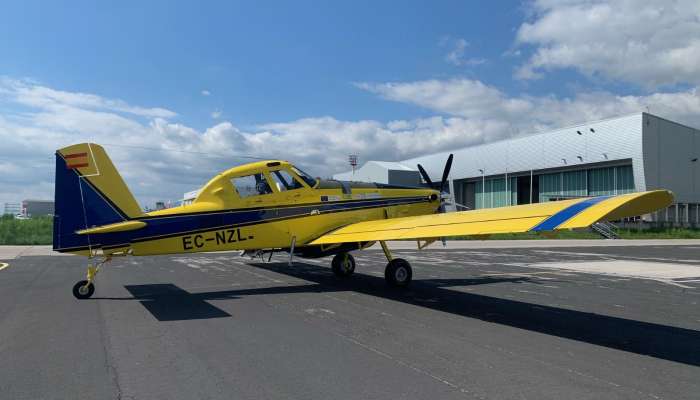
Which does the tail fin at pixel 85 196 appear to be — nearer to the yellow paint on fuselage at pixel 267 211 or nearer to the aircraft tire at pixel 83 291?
the yellow paint on fuselage at pixel 267 211

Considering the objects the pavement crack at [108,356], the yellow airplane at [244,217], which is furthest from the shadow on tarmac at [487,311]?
the yellow airplane at [244,217]

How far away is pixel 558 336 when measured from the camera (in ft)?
24.9

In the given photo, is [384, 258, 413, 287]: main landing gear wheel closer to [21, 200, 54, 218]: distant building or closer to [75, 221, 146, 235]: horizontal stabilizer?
[75, 221, 146, 235]: horizontal stabilizer

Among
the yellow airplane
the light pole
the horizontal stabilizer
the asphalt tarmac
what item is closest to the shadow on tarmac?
the asphalt tarmac

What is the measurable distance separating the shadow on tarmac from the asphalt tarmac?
0.04 meters

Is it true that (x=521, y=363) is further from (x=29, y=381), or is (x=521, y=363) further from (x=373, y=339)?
(x=29, y=381)

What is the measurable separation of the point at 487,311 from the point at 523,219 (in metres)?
2.39

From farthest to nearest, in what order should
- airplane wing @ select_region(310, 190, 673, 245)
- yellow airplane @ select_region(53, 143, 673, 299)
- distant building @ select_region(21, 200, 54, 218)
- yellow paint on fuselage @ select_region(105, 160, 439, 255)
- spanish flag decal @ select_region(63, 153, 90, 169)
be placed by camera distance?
distant building @ select_region(21, 200, 54, 218)
yellow paint on fuselage @ select_region(105, 160, 439, 255)
spanish flag decal @ select_region(63, 153, 90, 169)
yellow airplane @ select_region(53, 143, 673, 299)
airplane wing @ select_region(310, 190, 673, 245)

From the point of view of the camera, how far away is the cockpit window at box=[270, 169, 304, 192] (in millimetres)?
12734

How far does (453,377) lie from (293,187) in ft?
26.6

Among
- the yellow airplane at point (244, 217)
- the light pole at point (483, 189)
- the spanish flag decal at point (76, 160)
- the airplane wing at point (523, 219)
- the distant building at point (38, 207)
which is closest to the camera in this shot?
the airplane wing at point (523, 219)

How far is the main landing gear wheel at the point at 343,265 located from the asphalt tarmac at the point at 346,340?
0.68 meters

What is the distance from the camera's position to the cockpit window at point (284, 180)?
1273 cm

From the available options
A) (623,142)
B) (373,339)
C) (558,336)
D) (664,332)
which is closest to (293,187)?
(373,339)
